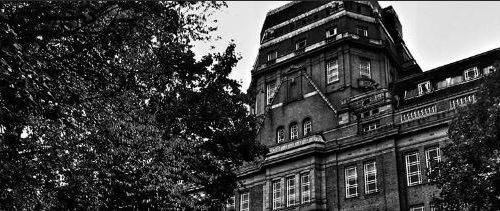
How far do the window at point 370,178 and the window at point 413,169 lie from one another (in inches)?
82.1

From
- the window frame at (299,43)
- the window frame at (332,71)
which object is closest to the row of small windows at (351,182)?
the window frame at (332,71)

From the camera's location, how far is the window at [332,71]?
45.2 meters

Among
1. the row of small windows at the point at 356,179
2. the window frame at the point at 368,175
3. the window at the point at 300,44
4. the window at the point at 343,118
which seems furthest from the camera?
the window at the point at 300,44

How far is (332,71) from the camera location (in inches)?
1799

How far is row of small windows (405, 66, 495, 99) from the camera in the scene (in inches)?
1522

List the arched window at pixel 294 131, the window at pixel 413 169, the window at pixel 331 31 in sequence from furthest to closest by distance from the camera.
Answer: the window at pixel 331 31
the arched window at pixel 294 131
the window at pixel 413 169

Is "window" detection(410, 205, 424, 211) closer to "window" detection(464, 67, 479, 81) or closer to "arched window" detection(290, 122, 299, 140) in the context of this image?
"window" detection(464, 67, 479, 81)

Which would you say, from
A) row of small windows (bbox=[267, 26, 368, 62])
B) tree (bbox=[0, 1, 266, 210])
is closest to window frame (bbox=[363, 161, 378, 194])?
row of small windows (bbox=[267, 26, 368, 62])

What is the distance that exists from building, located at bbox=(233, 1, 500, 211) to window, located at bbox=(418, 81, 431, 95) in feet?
0.22

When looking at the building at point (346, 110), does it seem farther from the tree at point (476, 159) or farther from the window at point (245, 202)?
the tree at point (476, 159)

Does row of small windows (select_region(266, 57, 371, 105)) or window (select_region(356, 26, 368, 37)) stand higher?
window (select_region(356, 26, 368, 37))

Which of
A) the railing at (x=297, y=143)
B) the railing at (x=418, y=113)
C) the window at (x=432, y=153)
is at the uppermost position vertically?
the railing at (x=418, y=113)

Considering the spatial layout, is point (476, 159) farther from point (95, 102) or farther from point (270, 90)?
point (270, 90)

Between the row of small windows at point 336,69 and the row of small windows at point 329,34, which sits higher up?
the row of small windows at point 329,34
